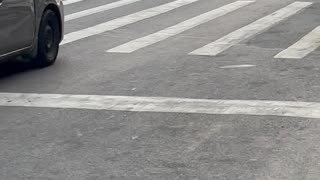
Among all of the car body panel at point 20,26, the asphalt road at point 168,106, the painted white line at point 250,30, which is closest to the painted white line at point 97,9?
the asphalt road at point 168,106

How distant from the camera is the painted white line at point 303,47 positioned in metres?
11.1

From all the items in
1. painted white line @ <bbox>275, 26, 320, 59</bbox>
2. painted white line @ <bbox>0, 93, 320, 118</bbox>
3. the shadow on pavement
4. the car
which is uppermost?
the car

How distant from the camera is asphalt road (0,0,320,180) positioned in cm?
602

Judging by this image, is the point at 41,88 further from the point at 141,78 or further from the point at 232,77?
the point at 232,77

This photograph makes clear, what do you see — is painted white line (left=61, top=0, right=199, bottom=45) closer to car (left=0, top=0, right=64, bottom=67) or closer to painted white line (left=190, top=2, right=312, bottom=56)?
car (left=0, top=0, right=64, bottom=67)

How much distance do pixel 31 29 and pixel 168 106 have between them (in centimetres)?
265

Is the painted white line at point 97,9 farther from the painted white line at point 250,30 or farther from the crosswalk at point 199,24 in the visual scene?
the painted white line at point 250,30

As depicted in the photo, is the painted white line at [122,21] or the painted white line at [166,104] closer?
the painted white line at [166,104]

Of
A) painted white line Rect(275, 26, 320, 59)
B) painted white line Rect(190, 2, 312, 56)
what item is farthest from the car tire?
painted white line Rect(275, 26, 320, 59)

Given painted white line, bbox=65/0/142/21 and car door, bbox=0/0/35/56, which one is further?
painted white line, bbox=65/0/142/21

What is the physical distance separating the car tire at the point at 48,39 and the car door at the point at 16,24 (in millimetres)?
458

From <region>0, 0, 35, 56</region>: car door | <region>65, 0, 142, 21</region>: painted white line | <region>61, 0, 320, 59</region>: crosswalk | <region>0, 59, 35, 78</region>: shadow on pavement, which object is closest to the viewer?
<region>0, 0, 35, 56</region>: car door

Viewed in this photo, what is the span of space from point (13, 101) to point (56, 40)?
263cm

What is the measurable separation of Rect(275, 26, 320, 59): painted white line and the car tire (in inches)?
128
